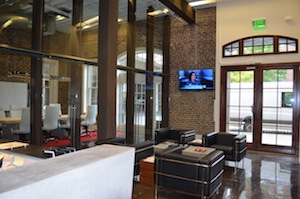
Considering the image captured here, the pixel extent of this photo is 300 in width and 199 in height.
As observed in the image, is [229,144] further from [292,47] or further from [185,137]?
[292,47]

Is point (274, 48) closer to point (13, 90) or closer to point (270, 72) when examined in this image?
point (270, 72)

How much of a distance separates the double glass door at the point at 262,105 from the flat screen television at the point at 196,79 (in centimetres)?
45

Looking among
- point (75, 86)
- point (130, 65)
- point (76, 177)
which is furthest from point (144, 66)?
point (76, 177)

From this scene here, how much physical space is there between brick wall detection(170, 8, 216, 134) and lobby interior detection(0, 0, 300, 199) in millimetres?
34

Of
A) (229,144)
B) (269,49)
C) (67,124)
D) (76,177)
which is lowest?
(229,144)

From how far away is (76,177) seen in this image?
4.69 ft

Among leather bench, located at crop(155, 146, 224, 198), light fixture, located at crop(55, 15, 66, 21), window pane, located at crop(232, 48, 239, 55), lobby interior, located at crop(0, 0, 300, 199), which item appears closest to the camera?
leather bench, located at crop(155, 146, 224, 198)

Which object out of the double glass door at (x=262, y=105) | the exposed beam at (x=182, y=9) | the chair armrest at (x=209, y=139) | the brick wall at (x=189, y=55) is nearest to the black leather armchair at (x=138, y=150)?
the chair armrest at (x=209, y=139)

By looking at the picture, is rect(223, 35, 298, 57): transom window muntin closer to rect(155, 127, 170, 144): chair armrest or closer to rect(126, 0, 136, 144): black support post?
rect(126, 0, 136, 144): black support post

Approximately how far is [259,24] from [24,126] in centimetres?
707

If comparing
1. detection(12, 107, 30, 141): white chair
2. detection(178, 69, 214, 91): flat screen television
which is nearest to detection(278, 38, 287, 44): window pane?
detection(178, 69, 214, 91): flat screen television

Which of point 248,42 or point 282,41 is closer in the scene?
point 282,41

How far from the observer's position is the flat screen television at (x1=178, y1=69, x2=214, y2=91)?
8.14 m

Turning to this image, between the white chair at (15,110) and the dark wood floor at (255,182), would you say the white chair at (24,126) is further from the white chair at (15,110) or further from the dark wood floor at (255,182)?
the dark wood floor at (255,182)
